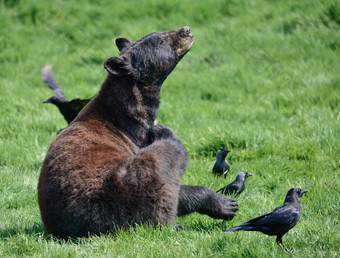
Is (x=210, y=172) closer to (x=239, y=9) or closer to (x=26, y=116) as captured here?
(x=26, y=116)

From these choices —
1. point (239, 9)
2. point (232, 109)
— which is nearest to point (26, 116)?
point (232, 109)

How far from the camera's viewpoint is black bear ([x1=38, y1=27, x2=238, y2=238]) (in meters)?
4.44

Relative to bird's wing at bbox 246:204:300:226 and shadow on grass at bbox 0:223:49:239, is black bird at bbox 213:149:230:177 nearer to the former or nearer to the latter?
bird's wing at bbox 246:204:300:226

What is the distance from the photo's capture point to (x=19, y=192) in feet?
20.1

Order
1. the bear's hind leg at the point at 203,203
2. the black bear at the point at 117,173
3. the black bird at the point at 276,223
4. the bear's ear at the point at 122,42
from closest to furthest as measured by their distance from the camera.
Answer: the black bird at the point at 276,223 → the black bear at the point at 117,173 → the bear's hind leg at the point at 203,203 → the bear's ear at the point at 122,42

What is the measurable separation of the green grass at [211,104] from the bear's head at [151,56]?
1.52 meters

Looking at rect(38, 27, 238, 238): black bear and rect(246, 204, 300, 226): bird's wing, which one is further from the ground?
rect(38, 27, 238, 238): black bear

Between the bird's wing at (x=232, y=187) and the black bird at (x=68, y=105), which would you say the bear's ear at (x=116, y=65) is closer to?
the bird's wing at (x=232, y=187)

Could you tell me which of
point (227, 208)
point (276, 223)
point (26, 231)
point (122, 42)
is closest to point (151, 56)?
point (122, 42)

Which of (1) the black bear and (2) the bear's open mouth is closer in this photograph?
(1) the black bear

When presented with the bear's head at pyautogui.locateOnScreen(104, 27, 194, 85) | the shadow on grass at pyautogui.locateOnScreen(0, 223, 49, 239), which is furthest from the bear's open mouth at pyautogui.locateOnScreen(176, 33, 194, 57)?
the shadow on grass at pyautogui.locateOnScreen(0, 223, 49, 239)

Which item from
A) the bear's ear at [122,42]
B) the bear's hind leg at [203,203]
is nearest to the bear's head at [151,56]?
the bear's ear at [122,42]

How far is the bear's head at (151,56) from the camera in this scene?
17.6 ft

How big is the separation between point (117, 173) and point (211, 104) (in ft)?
18.2
